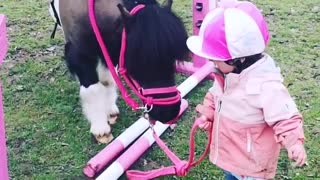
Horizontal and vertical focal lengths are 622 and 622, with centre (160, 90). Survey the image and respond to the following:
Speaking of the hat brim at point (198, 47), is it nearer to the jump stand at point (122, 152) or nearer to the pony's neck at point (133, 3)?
the jump stand at point (122, 152)

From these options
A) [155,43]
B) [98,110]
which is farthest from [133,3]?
[98,110]

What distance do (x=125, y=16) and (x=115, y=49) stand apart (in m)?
0.28

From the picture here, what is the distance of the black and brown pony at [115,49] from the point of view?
2.55m

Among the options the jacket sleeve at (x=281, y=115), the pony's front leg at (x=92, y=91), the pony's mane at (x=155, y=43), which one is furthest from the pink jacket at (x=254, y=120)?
the pony's front leg at (x=92, y=91)

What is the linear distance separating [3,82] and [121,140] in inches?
51.8

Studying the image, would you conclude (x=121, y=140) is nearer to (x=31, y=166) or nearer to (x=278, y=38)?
(x=31, y=166)

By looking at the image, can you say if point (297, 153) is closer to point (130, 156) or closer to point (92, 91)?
point (130, 156)

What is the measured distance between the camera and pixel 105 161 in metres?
3.01

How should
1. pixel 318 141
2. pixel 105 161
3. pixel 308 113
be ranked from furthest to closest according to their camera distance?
pixel 308 113 → pixel 318 141 → pixel 105 161

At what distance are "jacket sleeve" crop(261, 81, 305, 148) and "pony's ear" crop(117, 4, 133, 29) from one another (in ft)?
2.59

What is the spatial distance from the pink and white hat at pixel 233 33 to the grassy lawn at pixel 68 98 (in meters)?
1.07

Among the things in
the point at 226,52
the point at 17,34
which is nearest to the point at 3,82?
the point at 17,34

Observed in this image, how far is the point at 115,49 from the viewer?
286 cm

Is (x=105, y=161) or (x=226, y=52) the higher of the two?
(x=226, y=52)
